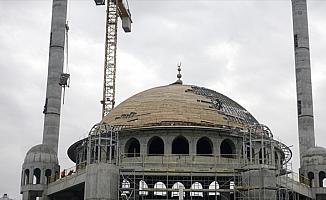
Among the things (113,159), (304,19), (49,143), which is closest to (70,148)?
(49,143)

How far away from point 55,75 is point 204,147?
2200cm

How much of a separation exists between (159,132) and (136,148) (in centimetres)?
305

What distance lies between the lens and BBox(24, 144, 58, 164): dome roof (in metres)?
55.2

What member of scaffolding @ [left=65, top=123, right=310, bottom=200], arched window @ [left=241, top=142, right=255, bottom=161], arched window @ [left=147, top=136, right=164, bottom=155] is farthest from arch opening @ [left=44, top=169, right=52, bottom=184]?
arched window @ [left=241, top=142, right=255, bottom=161]

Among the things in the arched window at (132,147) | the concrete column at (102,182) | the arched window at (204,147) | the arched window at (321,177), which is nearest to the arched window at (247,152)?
the arched window at (204,147)

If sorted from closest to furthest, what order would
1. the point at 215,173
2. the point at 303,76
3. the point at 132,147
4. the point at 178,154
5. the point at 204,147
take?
the point at 215,173 → the point at 178,154 → the point at 132,147 → the point at 204,147 → the point at 303,76

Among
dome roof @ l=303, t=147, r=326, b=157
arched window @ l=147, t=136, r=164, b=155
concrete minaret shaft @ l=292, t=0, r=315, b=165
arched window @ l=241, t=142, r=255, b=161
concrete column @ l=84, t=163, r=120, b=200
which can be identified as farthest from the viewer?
concrete minaret shaft @ l=292, t=0, r=315, b=165

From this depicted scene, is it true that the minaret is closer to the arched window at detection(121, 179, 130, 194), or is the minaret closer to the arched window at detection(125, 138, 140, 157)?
the arched window at detection(125, 138, 140, 157)

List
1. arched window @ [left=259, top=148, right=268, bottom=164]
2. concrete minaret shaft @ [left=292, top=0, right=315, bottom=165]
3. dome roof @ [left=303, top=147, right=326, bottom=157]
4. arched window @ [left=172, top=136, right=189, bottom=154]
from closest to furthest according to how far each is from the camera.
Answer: arched window @ [left=259, top=148, right=268, bottom=164] < arched window @ [left=172, top=136, right=189, bottom=154] < dome roof @ [left=303, top=147, right=326, bottom=157] < concrete minaret shaft @ [left=292, top=0, right=315, bottom=165]

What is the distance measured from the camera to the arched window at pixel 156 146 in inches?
2048

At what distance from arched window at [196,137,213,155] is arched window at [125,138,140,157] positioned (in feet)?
18.0

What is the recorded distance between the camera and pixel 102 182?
42.8m

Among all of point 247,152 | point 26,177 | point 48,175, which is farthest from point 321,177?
point 26,177

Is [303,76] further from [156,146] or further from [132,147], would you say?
[132,147]
